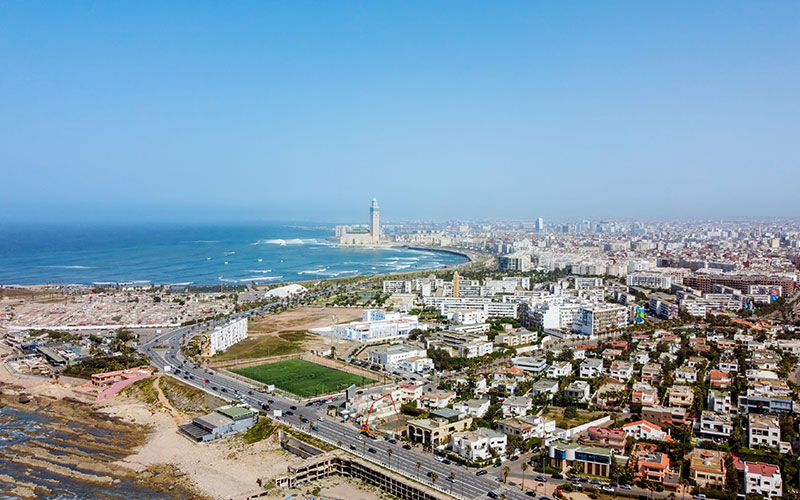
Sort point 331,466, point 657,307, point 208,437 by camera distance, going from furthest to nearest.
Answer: point 657,307 < point 208,437 < point 331,466

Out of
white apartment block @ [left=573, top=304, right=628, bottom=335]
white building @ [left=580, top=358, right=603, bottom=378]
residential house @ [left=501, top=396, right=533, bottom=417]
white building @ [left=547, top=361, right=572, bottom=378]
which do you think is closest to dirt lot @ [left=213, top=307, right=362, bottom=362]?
white building @ [left=547, top=361, right=572, bottom=378]

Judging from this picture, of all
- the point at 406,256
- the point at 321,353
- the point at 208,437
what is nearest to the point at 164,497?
the point at 208,437

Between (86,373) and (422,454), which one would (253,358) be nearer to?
(86,373)

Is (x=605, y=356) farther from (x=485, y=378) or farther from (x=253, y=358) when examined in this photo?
(x=253, y=358)

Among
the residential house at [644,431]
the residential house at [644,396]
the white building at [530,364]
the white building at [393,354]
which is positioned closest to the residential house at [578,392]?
the residential house at [644,396]

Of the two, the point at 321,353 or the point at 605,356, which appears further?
the point at 321,353

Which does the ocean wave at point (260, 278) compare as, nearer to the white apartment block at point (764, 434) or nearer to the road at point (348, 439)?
the road at point (348, 439)

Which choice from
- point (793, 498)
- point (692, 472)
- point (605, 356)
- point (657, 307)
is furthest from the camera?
point (657, 307)
